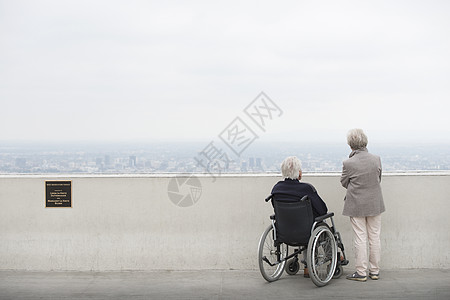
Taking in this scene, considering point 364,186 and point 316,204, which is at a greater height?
point 364,186

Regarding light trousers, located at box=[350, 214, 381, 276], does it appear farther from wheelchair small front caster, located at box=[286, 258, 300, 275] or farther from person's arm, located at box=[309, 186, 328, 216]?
wheelchair small front caster, located at box=[286, 258, 300, 275]

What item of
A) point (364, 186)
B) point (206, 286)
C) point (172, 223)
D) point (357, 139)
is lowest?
point (206, 286)

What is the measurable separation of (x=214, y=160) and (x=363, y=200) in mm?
1508

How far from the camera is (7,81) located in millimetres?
14555

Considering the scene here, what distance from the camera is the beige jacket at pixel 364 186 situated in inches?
174

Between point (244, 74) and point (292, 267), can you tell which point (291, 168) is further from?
point (244, 74)

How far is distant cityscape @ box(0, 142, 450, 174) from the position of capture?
5.05m

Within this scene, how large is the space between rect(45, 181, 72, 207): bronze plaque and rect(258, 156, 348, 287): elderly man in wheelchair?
188cm

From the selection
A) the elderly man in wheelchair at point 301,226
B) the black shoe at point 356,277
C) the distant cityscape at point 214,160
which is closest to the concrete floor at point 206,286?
the black shoe at point 356,277

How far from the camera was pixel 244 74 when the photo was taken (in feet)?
33.2

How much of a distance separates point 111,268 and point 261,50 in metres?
8.21

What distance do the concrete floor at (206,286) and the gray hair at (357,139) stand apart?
115 centimetres

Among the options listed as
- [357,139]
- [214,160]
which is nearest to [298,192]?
[357,139]

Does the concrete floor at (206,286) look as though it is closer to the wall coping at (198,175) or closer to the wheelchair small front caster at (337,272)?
the wheelchair small front caster at (337,272)
